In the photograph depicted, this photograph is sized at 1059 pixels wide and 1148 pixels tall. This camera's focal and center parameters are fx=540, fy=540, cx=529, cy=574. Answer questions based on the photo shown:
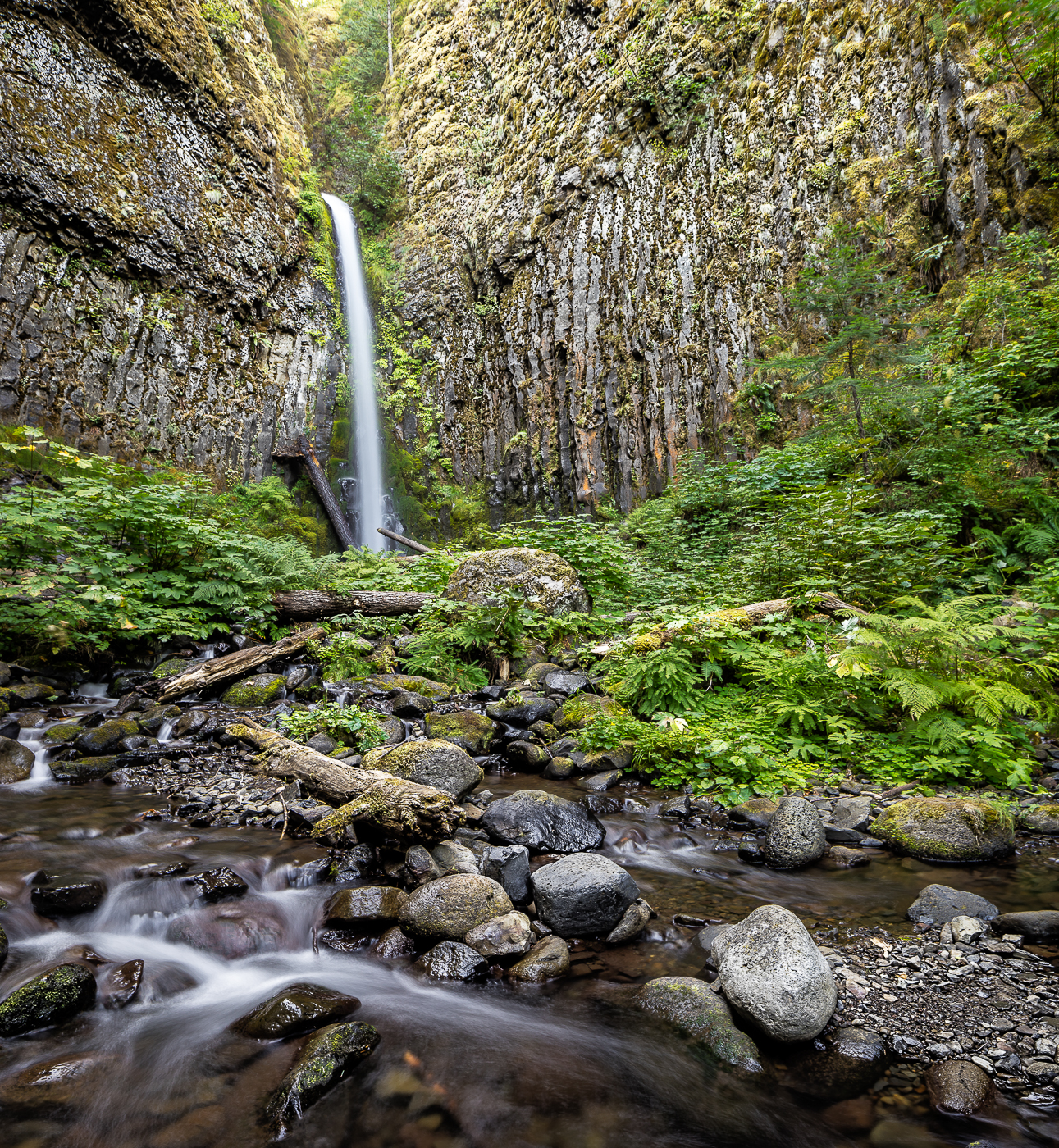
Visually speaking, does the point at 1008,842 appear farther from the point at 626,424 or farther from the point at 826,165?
the point at 826,165

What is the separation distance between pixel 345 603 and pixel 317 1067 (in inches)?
278

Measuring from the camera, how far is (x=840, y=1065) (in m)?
1.99

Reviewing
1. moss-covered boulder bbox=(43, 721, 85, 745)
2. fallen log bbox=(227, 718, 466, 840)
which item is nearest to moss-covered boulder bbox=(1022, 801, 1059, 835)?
fallen log bbox=(227, 718, 466, 840)

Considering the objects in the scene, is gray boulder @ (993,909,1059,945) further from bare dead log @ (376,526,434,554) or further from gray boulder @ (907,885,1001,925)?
bare dead log @ (376,526,434,554)

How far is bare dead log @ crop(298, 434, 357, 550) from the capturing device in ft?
55.3

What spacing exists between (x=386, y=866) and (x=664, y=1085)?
76.9 inches

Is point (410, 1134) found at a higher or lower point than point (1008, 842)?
lower

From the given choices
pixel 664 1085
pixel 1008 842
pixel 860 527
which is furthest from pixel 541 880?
pixel 860 527

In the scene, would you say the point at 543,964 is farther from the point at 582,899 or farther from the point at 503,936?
the point at 582,899

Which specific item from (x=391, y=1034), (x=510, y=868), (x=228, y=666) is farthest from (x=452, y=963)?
(x=228, y=666)

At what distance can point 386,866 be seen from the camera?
337 centimetres

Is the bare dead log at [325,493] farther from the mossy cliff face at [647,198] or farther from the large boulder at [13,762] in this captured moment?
the large boulder at [13,762]

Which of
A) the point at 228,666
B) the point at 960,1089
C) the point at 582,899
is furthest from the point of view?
the point at 228,666

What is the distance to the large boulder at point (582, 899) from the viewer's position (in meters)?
2.84
